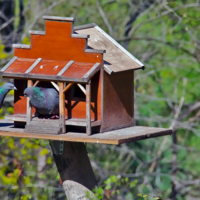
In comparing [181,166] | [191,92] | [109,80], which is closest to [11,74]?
[109,80]

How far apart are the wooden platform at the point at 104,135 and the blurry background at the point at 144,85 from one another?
3.12 meters

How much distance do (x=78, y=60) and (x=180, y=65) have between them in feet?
16.2

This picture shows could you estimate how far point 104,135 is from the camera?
3816 millimetres

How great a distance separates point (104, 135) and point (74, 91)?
61cm

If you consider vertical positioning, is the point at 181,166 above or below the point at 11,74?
below

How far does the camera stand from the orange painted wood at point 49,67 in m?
3.88

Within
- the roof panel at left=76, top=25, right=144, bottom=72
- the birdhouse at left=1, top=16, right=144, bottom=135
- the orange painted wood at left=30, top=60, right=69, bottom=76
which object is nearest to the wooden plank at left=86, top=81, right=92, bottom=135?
the birdhouse at left=1, top=16, right=144, bottom=135

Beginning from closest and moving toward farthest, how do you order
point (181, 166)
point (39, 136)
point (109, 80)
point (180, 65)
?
point (39, 136)
point (109, 80)
point (180, 65)
point (181, 166)

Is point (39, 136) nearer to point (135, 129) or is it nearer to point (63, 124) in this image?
point (63, 124)

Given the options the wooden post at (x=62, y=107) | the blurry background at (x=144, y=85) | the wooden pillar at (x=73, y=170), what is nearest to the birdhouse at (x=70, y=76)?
the wooden post at (x=62, y=107)

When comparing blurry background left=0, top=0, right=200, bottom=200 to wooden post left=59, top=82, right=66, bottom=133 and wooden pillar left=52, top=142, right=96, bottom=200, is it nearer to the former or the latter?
wooden pillar left=52, top=142, right=96, bottom=200

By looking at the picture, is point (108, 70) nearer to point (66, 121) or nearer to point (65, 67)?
point (65, 67)

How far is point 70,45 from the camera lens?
397 centimetres

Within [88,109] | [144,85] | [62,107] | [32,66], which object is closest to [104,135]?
[88,109]
